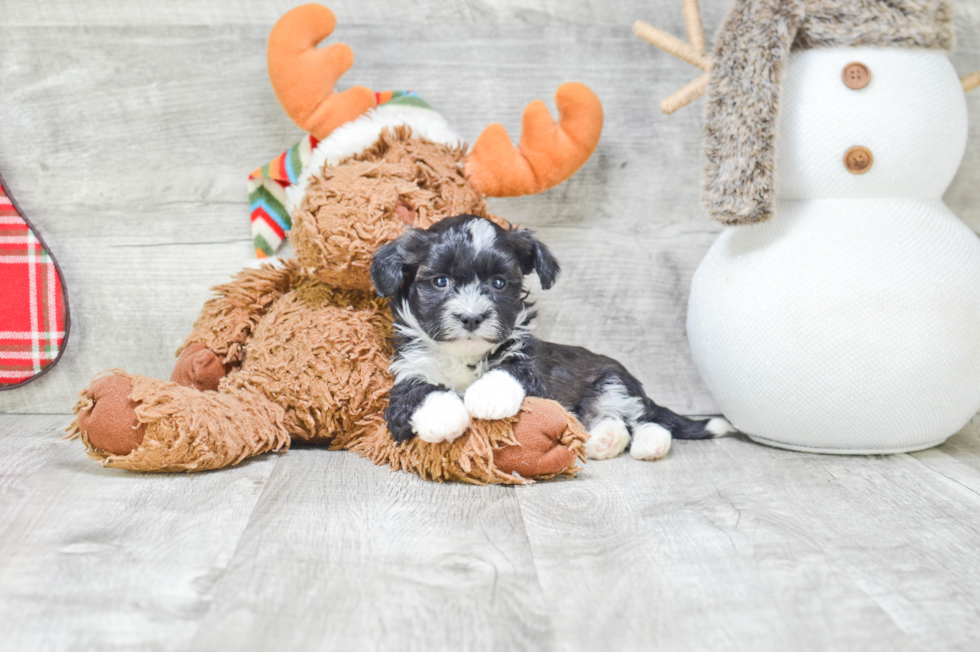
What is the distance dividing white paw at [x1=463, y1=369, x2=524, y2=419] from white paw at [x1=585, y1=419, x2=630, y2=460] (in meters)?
0.35

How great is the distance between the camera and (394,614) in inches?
43.0

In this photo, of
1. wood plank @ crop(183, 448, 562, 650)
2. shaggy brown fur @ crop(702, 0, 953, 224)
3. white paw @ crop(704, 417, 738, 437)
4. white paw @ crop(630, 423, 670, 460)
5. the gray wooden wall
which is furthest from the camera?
the gray wooden wall

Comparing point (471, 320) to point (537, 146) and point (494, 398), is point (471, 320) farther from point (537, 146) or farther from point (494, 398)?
point (537, 146)

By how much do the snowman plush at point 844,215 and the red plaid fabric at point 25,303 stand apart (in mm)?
1725

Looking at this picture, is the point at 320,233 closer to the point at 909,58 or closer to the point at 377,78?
the point at 377,78

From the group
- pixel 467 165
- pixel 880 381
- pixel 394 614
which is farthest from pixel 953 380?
pixel 394 614

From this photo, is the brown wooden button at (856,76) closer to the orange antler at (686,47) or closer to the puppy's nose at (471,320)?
the orange antler at (686,47)

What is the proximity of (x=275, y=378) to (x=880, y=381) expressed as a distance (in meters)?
1.33

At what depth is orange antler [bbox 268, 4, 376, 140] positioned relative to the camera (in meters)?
1.95

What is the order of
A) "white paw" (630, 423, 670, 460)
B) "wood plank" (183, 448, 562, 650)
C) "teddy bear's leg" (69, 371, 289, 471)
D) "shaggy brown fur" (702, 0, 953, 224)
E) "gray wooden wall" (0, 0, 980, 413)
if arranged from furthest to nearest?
"gray wooden wall" (0, 0, 980, 413), "white paw" (630, 423, 670, 460), "shaggy brown fur" (702, 0, 953, 224), "teddy bear's leg" (69, 371, 289, 471), "wood plank" (183, 448, 562, 650)

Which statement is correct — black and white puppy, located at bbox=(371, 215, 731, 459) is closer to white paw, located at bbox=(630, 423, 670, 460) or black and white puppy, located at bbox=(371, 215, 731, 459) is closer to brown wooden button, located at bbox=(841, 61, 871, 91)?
white paw, located at bbox=(630, 423, 670, 460)

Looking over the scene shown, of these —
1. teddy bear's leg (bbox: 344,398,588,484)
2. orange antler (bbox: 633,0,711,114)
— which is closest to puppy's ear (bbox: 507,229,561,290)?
teddy bear's leg (bbox: 344,398,588,484)

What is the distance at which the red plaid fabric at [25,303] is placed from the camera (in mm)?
2203

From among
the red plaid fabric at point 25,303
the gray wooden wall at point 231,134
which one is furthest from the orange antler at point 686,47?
the red plaid fabric at point 25,303
